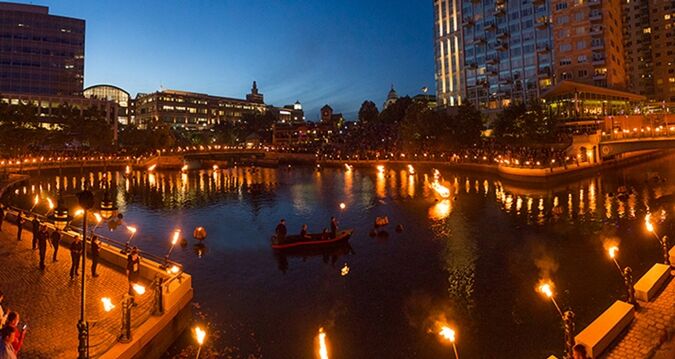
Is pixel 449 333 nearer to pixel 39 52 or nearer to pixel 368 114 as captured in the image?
pixel 39 52

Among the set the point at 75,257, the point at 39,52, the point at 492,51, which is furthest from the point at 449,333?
the point at 39,52

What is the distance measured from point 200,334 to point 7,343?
7.71 meters

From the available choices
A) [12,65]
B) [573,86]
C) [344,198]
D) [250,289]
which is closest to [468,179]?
[344,198]

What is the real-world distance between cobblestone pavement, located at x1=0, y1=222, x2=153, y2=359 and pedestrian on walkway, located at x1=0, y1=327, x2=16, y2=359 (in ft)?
7.17

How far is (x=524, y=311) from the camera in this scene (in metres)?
18.6

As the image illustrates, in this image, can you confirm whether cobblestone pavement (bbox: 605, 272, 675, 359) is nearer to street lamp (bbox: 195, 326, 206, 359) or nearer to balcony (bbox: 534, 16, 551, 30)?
street lamp (bbox: 195, 326, 206, 359)

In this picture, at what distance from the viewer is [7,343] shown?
927cm

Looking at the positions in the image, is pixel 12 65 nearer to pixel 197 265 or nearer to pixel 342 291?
pixel 197 265

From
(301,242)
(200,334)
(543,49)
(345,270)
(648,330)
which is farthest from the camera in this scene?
(543,49)

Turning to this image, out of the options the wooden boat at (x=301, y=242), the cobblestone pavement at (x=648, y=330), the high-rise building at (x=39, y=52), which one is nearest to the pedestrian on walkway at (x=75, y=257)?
the wooden boat at (x=301, y=242)

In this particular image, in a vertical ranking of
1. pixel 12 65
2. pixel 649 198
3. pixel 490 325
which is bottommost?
pixel 490 325

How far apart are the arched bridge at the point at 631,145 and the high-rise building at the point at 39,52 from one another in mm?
149309

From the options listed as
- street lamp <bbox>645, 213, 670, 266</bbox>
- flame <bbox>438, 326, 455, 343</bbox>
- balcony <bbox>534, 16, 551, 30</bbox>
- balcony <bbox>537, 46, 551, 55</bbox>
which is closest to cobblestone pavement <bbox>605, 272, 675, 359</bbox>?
street lamp <bbox>645, 213, 670, 266</bbox>

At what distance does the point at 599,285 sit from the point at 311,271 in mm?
15453
